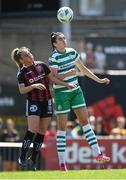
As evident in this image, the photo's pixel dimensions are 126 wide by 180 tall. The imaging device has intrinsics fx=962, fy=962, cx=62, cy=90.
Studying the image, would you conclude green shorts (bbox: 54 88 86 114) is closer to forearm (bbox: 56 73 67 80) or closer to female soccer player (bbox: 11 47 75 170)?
female soccer player (bbox: 11 47 75 170)

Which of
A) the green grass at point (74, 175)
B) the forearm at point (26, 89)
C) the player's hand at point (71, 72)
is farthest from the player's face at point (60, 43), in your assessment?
the green grass at point (74, 175)

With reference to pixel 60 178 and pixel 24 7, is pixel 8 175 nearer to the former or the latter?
pixel 60 178

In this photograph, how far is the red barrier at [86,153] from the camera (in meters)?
21.6

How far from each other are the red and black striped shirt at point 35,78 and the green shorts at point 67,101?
20 cm

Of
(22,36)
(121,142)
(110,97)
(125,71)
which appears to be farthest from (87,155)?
(22,36)

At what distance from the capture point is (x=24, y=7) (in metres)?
37.9

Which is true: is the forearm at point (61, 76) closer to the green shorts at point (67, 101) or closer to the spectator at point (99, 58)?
the green shorts at point (67, 101)

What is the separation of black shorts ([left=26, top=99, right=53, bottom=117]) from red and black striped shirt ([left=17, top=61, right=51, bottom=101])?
0.07 meters

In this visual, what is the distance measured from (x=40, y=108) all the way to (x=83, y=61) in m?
11.6

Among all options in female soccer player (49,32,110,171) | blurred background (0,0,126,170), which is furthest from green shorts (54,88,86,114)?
blurred background (0,0,126,170)

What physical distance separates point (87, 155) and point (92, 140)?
6.25 metres

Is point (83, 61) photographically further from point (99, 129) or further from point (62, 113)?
point (62, 113)

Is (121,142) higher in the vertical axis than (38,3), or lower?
lower

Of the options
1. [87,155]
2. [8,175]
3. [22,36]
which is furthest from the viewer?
[22,36]
